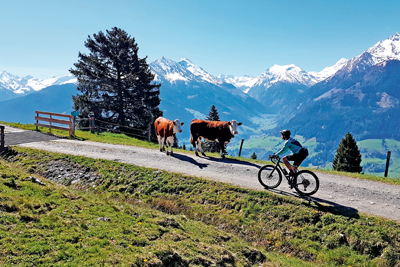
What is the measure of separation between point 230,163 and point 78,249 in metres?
12.5

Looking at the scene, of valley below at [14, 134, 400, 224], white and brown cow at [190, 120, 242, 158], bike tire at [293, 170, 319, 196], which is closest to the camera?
valley below at [14, 134, 400, 224]

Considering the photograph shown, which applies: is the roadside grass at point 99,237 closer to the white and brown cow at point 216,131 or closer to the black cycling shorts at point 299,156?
the black cycling shorts at point 299,156

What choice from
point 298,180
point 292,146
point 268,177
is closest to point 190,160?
point 268,177

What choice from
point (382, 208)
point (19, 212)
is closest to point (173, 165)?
point (19, 212)

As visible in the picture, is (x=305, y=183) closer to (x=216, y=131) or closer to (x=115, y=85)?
(x=216, y=131)

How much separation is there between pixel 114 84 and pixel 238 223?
1373 inches

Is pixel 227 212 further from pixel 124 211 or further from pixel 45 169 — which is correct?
pixel 45 169

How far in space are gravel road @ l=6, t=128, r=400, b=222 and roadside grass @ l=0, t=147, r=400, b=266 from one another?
1.00m

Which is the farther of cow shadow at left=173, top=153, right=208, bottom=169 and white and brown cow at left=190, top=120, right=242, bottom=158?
white and brown cow at left=190, top=120, right=242, bottom=158

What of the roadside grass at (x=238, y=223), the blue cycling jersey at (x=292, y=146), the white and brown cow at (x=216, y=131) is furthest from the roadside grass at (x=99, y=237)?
the white and brown cow at (x=216, y=131)

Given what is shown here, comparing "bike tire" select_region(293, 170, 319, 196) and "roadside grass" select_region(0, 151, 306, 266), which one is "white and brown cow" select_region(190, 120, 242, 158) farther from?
"roadside grass" select_region(0, 151, 306, 266)

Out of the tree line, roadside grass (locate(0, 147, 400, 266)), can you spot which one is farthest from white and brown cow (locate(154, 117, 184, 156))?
the tree line

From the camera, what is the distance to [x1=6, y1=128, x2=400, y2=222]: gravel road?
10.7 metres

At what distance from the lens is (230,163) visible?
17.4 metres
